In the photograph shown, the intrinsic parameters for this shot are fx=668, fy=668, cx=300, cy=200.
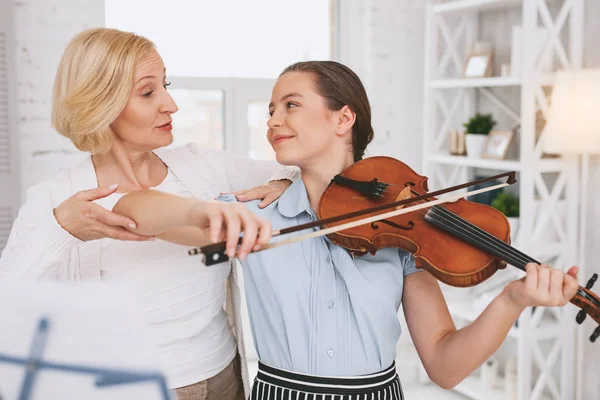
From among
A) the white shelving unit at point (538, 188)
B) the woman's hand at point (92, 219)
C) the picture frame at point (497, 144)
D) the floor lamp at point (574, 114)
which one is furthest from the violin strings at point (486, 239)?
the picture frame at point (497, 144)

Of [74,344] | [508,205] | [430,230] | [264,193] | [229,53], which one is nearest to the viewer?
[74,344]

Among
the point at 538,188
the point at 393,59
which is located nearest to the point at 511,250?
the point at 538,188

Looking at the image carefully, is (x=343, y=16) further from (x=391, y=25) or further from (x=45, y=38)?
(x=45, y=38)

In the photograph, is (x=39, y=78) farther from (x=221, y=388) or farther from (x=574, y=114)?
(x=574, y=114)

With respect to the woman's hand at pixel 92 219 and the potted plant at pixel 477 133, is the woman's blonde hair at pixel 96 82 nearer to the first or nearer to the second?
the woman's hand at pixel 92 219

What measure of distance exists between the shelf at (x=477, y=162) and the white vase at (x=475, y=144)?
0.04 metres

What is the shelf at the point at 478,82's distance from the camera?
3131mm

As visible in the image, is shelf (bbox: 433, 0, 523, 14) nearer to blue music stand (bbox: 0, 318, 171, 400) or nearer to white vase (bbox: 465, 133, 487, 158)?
white vase (bbox: 465, 133, 487, 158)

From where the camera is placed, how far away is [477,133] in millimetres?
3469

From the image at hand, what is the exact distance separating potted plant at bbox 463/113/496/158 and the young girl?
2.02 m

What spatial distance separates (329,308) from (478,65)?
7.91 ft

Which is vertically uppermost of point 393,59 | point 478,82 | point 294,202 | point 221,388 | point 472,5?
point 472,5

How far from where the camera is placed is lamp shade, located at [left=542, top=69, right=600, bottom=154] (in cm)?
279

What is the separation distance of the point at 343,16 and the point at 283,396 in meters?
2.93
